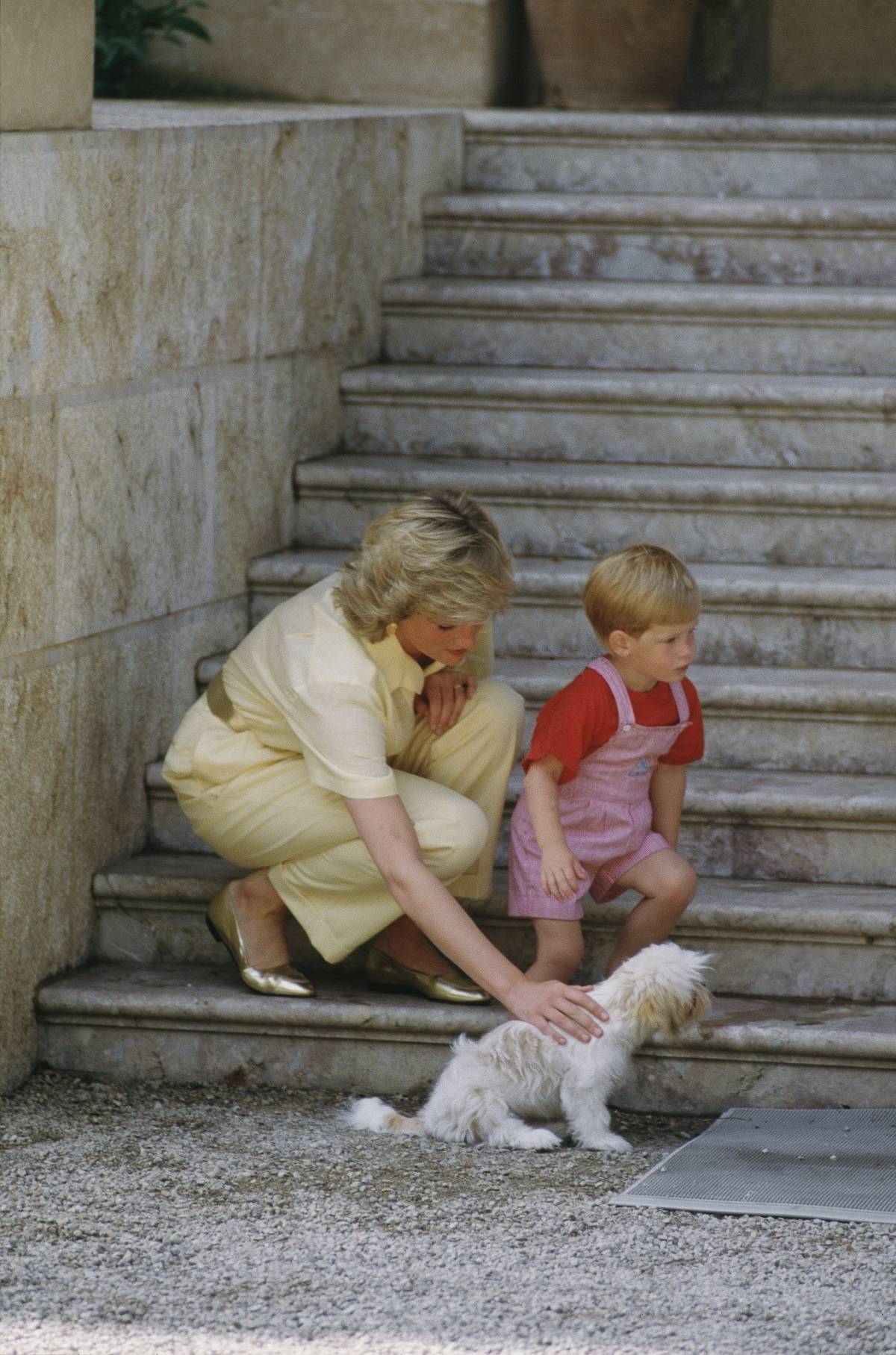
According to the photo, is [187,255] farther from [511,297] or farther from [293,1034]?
[293,1034]

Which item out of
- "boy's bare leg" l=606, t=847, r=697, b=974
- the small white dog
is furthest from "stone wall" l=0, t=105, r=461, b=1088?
"boy's bare leg" l=606, t=847, r=697, b=974

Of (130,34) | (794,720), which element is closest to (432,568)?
(794,720)

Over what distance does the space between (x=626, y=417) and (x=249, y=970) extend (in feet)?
6.81

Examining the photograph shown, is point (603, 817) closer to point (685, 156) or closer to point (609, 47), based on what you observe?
point (685, 156)

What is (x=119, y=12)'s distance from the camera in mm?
6973

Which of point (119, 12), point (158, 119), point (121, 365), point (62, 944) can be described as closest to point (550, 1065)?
point (62, 944)

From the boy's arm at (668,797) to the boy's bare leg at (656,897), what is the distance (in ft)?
0.29

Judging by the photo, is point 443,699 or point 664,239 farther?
point 664,239

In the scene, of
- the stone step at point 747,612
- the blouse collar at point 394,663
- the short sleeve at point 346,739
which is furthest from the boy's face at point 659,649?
the stone step at point 747,612

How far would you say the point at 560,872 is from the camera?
384cm

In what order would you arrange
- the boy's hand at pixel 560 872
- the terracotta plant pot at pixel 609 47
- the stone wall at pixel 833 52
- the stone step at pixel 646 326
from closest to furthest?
the boy's hand at pixel 560 872
the stone step at pixel 646 326
the terracotta plant pot at pixel 609 47
the stone wall at pixel 833 52

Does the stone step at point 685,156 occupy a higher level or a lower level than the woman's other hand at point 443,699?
A: higher

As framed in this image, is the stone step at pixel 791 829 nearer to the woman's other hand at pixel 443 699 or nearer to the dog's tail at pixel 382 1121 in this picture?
the woman's other hand at pixel 443 699

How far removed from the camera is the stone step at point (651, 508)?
513 centimetres
